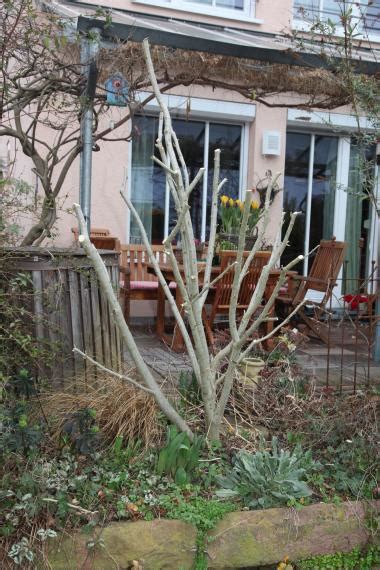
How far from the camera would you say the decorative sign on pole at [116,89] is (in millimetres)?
5094

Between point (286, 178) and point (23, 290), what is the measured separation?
6.41 m

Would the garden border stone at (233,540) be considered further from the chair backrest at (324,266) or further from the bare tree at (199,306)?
the chair backrest at (324,266)

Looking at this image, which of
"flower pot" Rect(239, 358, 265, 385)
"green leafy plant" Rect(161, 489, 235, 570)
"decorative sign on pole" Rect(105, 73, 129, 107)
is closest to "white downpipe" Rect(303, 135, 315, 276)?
"decorative sign on pole" Rect(105, 73, 129, 107)

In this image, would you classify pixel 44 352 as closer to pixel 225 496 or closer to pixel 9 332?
pixel 9 332

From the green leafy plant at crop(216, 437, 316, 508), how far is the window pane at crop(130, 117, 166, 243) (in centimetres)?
568

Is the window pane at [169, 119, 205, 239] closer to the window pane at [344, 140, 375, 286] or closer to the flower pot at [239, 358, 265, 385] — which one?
the window pane at [344, 140, 375, 286]

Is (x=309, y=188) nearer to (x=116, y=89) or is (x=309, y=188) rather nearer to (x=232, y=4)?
(x=232, y=4)

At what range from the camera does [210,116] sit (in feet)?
28.5

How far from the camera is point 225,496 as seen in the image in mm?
2971

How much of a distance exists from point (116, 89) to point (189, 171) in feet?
12.2

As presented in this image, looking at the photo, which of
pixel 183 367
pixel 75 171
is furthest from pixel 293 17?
pixel 183 367

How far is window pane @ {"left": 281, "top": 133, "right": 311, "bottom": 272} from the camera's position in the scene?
9461 mm

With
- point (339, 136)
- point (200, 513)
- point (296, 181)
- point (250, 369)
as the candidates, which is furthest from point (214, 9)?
point (200, 513)

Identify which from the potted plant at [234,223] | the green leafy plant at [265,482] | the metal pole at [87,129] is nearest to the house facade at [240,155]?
the potted plant at [234,223]
